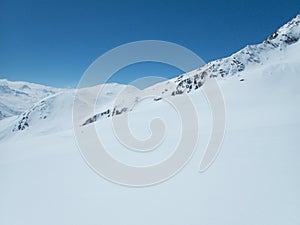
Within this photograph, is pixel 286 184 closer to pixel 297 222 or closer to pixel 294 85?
pixel 297 222

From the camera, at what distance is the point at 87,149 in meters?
10.7

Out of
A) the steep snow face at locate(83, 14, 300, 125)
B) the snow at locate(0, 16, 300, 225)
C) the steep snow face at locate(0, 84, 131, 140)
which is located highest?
the steep snow face at locate(0, 84, 131, 140)

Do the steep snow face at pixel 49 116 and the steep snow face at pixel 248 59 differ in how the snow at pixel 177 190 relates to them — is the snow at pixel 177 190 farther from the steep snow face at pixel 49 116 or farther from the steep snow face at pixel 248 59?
the steep snow face at pixel 49 116

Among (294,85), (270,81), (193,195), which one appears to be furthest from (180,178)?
(270,81)

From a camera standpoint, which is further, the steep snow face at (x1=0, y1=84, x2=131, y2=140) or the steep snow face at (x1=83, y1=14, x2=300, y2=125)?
the steep snow face at (x1=0, y1=84, x2=131, y2=140)

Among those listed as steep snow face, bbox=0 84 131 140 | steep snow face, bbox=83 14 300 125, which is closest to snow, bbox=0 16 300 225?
steep snow face, bbox=83 14 300 125

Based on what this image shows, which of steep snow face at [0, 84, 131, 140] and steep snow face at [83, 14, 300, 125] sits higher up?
steep snow face at [0, 84, 131, 140]

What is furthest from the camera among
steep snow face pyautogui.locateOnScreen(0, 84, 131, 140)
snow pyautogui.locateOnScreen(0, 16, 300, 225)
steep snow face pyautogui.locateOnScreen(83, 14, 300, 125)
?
steep snow face pyautogui.locateOnScreen(0, 84, 131, 140)

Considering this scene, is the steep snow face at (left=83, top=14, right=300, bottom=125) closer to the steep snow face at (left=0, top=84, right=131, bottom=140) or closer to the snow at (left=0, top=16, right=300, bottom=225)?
the snow at (left=0, top=16, right=300, bottom=225)

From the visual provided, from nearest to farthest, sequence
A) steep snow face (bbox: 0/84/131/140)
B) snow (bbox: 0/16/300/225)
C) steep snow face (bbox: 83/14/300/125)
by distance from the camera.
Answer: snow (bbox: 0/16/300/225), steep snow face (bbox: 83/14/300/125), steep snow face (bbox: 0/84/131/140)

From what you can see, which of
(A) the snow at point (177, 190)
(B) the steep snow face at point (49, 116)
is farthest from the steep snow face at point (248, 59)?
(B) the steep snow face at point (49, 116)

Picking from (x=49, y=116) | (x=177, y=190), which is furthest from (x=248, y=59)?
(x=49, y=116)

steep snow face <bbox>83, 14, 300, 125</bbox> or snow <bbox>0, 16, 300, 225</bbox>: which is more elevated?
steep snow face <bbox>83, 14, 300, 125</bbox>

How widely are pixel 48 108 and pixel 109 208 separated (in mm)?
133159
